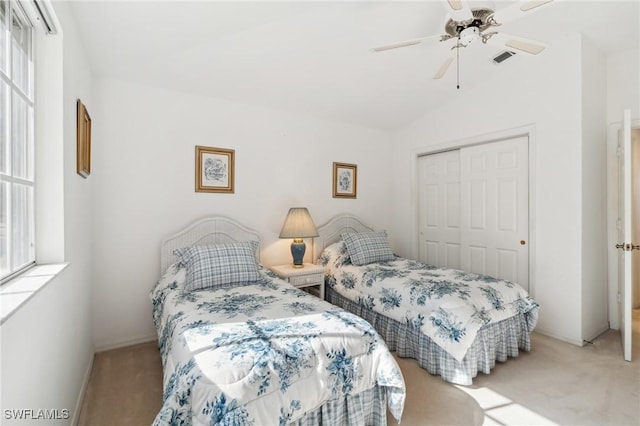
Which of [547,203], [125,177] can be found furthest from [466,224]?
[125,177]

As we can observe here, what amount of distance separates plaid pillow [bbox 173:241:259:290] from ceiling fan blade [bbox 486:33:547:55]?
2.33m

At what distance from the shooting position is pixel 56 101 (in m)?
1.55

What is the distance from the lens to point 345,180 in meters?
4.10

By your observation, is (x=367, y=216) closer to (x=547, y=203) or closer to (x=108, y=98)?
(x=547, y=203)

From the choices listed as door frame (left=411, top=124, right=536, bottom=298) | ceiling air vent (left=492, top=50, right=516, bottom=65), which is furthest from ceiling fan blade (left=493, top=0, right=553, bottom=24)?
door frame (left=411, top=124, right=536, bottom=298)

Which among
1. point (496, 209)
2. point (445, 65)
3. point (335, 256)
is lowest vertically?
point (335, 256)

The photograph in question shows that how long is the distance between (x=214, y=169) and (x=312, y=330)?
2.12 m

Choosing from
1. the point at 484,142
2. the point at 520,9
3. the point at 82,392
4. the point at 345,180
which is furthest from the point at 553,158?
the point at 82,392

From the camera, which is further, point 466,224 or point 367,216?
point 367,216

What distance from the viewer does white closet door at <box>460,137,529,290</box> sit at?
127 inches

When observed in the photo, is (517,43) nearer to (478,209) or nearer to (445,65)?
(445,65)

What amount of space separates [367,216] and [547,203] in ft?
6.51

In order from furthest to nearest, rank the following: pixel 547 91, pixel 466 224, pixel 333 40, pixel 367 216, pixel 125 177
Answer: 1. pixel 367 216
2. pixel 466 224
3. pixel 547 91
4. pixel 125 177
5. pixel 333 40

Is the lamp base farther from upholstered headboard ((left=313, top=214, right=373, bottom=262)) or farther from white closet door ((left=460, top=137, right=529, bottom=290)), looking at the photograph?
white closet door ((left=460, top=137, right=529, bottom=290))
